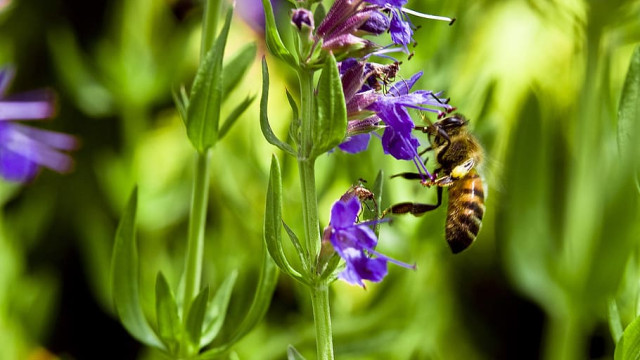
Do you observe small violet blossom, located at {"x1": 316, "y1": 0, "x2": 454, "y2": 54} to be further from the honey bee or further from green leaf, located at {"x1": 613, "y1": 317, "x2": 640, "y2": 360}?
green leaf, located at {"x1": 613, "y1": 317, "x2": 640, "y2": 360}

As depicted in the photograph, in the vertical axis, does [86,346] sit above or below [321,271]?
below

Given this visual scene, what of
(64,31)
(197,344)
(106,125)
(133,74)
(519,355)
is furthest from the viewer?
(106,125)

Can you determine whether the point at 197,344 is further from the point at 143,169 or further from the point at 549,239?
the point at 143,169

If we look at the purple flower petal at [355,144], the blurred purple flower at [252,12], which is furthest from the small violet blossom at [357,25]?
the blurred purple flower at [252,12]

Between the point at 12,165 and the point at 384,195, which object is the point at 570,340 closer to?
the point at 384,195

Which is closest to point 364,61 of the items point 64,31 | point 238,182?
point 238,182

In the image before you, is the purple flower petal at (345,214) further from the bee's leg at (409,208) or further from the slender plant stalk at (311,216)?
the bee's leg at (409,208)
